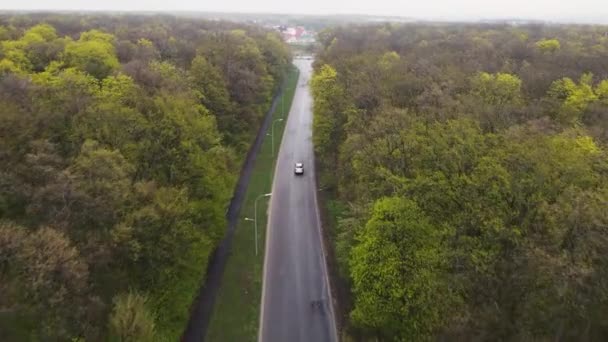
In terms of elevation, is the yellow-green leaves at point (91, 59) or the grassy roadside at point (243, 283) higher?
the yellow-green leaves at point (91, 59)

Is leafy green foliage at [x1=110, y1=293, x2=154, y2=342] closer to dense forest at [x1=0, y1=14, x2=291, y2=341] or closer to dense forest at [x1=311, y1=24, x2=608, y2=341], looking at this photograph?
dense forest at [x1=0, y1=14, x2=291, y2=341]

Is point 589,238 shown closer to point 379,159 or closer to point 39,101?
point 379,159

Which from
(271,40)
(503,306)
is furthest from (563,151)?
(271,40)

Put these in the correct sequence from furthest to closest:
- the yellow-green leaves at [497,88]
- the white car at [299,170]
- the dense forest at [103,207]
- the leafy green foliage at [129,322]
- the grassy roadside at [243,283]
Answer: the white car at [299,170]
the yellow-green leaves at [497,88]
the grassy roadside at [243,283]
the leafy green foliage at [129,322]
the dense forest at [103,207]

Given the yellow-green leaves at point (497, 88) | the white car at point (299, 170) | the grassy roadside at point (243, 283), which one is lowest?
the grassy roadside at point (243, 283)

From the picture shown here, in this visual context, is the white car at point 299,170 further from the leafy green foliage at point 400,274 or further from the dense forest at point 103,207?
the leafy green foliage at point 400,274

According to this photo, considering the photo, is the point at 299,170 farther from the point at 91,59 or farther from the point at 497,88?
the point at 91,59

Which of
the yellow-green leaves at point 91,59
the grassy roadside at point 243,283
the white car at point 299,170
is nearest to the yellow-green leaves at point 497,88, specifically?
the white car at point 299,170

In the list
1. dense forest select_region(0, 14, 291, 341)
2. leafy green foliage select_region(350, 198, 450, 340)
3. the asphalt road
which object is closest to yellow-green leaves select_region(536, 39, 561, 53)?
the asphalt road
